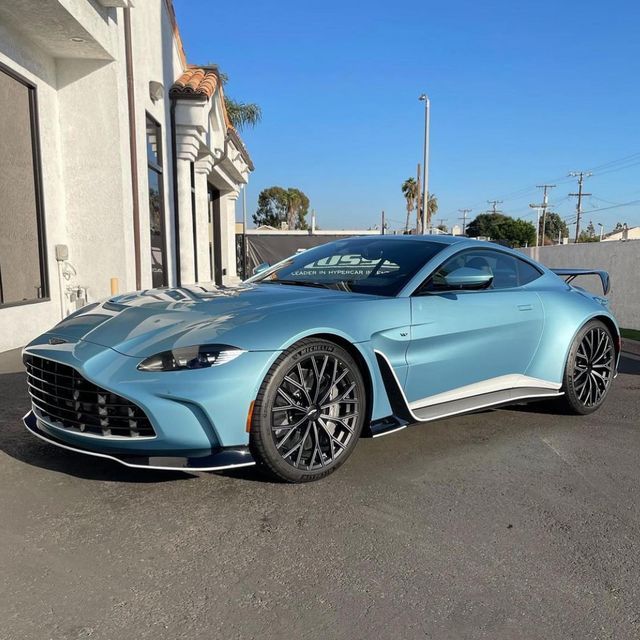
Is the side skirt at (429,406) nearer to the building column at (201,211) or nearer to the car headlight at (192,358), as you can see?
the car headlight at (192,358)

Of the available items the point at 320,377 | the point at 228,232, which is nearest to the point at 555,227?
the point at 228,232

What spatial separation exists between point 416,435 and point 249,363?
168cm

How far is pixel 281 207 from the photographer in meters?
74.7

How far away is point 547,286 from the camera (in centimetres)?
448

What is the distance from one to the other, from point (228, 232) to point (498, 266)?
18025 mm

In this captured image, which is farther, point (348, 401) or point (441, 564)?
point (348, 401)

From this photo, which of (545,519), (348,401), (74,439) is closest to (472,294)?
(348,401)

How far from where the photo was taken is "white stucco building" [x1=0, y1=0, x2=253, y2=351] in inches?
270

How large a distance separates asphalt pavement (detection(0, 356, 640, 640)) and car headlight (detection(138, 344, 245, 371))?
0.70 meters

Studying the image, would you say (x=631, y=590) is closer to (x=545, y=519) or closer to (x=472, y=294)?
(x=545, y=519)

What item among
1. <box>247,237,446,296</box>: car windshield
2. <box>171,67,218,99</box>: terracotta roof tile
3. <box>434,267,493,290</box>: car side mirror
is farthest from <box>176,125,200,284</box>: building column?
<box>434,267,493,290</box>: car side mirror

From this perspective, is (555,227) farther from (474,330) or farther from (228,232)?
(474,330)

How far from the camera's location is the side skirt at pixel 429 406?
10.7 feet

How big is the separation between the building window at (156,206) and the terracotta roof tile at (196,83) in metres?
1.05
